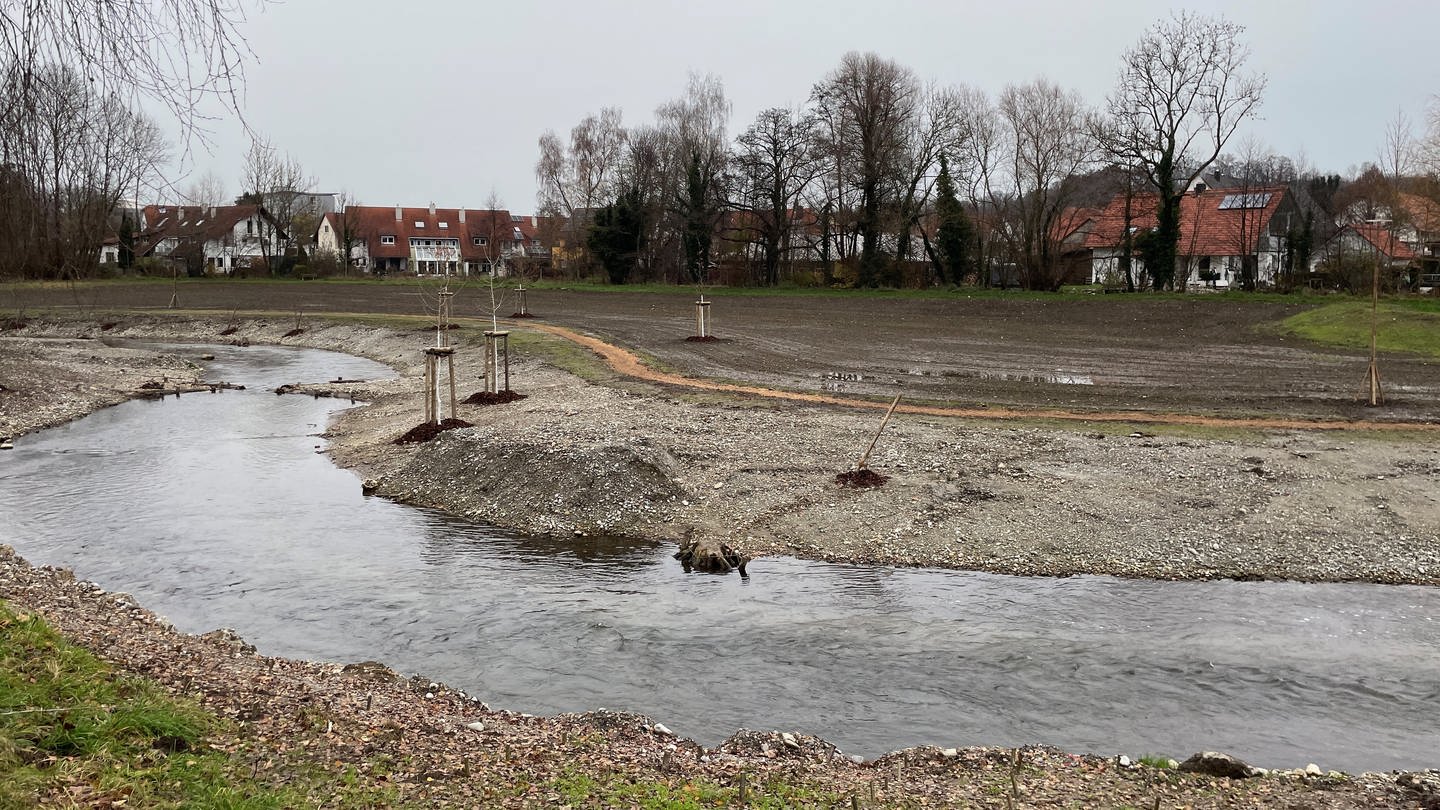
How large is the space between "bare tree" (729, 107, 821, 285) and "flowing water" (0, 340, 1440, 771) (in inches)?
2004

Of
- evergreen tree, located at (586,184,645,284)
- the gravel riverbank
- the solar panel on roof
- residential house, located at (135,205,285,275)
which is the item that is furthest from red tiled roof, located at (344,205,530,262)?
the gravel riverbank

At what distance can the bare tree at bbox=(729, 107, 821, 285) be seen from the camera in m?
64.8

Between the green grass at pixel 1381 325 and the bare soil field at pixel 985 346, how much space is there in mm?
1240

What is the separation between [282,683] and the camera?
8.74 meters

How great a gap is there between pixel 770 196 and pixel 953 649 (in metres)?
57.4

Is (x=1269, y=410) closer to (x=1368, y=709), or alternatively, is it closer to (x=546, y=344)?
(x=1368, y=709)

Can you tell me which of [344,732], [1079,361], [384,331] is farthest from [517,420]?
[384,331]

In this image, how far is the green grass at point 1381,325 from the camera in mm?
34125

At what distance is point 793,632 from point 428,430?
482 inches

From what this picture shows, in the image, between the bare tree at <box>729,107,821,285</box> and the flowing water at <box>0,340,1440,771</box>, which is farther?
the bare tree at <box>729,107,821,285</box>

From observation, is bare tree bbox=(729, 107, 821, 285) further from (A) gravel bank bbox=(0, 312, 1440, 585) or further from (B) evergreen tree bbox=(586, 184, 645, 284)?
(A) gravel bank bbox=(0, 312, 1440, 585)

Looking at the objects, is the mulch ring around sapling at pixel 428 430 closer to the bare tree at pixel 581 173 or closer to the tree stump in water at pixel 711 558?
the tree stump in water at pixel 711 558

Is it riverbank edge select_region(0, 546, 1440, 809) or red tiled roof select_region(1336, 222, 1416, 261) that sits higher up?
red tiled roof select_region(1336, 222, 1416, 261)

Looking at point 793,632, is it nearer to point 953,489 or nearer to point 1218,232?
point 953,489
